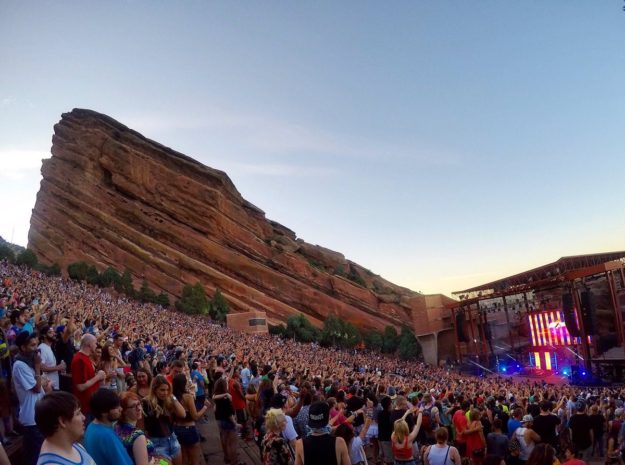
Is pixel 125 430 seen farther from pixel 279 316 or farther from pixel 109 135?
pixel 109 135

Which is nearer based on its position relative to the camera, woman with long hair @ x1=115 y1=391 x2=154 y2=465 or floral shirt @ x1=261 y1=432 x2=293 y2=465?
woman with long hair @ x1=115 y1=391 x2=154 y2=465

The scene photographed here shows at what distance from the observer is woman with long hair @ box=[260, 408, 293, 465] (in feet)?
17.7

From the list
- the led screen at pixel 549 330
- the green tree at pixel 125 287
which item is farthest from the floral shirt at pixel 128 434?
the green tree at pixel 125 287

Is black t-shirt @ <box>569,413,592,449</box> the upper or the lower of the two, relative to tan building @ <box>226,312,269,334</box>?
lower

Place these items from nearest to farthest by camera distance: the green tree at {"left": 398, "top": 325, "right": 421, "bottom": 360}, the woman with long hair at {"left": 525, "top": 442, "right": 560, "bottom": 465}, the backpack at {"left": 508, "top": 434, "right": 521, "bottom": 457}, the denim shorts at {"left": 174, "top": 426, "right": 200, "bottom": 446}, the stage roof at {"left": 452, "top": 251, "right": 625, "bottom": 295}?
the woman with long hair at {"left": 525, "top": 442, "right": 560, "bottom": 465} < the denim shorts at {"left": 174, "top": 426, "right": 200, "bottom": 446} < the backpack at {"left": 508, "top": 434, "right": 521, "bottom": 457} < the stage roof at {"left": 452, "top": 251, "right": 625, "bottom": 295} < the green tree at {"left": 398, "top": 325, "right": 421, "bottom": 360}

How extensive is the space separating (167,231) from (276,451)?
2372 inches

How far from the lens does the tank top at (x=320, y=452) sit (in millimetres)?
4250

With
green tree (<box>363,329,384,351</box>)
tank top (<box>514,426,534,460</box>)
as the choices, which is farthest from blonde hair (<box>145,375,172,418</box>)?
green tree (<box>363,329,384,351</box>)

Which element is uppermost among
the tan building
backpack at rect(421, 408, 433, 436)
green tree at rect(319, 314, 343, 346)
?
the tan building

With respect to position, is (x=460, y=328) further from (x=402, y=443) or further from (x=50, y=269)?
(x=402, y=443)

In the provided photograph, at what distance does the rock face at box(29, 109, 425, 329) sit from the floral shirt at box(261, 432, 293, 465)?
178 feet

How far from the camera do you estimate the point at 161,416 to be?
5219 millimetres

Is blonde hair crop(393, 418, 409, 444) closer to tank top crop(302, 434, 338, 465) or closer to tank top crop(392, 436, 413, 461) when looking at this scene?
tank top crop(392, 436, 413, 461)

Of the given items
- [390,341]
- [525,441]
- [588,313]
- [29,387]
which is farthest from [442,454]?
[390,341]
